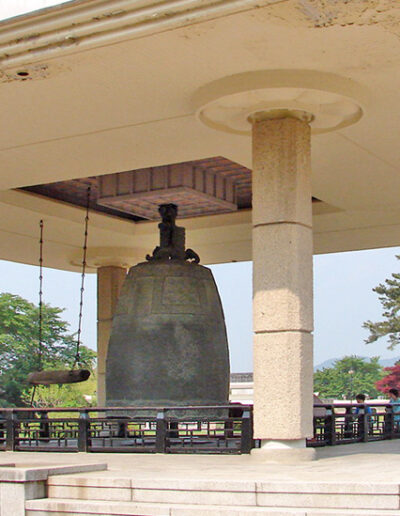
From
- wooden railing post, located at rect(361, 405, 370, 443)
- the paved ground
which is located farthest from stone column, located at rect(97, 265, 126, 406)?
the paved ground

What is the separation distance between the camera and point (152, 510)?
671cm

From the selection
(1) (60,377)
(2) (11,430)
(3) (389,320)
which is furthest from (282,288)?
(3) (389,320)

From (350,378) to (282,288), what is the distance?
61429 mm

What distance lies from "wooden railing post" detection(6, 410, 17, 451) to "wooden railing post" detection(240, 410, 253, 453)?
3206 millimetres

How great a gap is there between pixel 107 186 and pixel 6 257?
5764 millimetres

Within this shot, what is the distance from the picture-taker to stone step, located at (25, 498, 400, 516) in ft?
20.6

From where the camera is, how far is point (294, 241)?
30.4ft

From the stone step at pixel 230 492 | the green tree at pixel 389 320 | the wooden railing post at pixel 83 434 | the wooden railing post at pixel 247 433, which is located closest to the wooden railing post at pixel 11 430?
the wooden railing post at pixel 83 434

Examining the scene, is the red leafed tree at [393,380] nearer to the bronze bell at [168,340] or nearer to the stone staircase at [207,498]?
the bronze bell at [168,340]

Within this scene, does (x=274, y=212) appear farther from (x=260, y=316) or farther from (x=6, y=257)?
(x=6, y=257)

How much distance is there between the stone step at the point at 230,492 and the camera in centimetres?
634

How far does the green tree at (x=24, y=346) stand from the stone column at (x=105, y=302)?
25.7m

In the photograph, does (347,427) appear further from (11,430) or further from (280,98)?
(280,98)

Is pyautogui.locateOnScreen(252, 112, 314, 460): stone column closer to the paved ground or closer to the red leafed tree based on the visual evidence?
the paved ground
